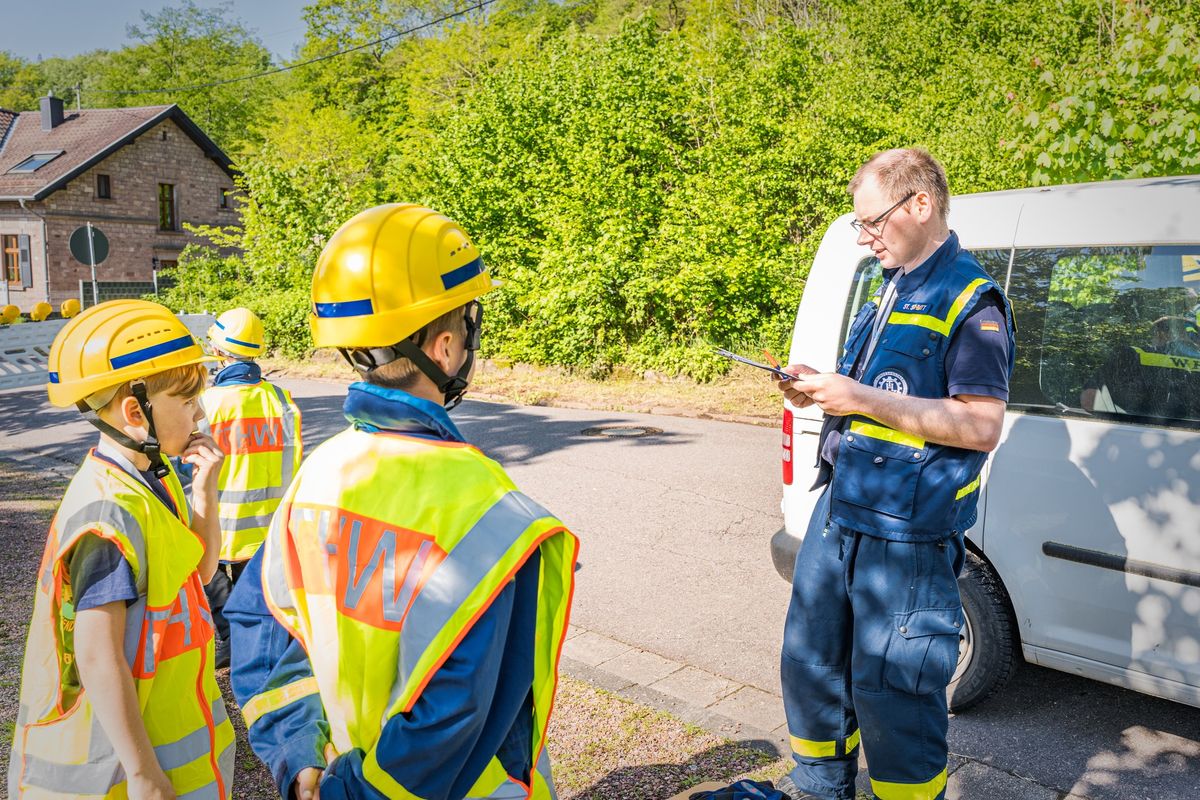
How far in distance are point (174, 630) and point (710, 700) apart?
9.02 ft

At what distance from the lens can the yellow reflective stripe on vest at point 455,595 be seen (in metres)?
1.39

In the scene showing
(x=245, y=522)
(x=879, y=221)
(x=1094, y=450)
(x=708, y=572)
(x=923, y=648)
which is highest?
(x=879, y=221)

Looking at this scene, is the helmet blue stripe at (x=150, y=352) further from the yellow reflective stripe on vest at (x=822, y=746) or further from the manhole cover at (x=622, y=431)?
the manhole cover at (x=622, y=431)

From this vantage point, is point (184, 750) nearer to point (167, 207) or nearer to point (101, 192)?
point (101, 192)

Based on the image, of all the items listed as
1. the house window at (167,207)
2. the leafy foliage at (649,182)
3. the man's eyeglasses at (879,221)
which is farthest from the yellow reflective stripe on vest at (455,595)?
the house window at (167,207)

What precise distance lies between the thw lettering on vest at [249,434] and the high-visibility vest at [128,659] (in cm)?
203

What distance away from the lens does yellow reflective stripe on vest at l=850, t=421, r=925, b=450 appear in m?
2.82

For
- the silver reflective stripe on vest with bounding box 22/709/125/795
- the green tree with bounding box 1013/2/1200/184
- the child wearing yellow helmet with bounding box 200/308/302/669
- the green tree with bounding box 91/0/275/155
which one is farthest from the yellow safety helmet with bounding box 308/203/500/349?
the green tree with bounding box 91/0/275/155

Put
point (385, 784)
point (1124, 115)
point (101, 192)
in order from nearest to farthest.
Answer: point (385, 784), point (1124, 115), point (101, 192)

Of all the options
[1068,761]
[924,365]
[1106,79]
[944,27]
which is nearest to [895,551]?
[924,365]

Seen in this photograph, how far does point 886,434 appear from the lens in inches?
113

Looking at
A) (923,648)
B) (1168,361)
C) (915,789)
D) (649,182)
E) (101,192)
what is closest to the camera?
(923,648)

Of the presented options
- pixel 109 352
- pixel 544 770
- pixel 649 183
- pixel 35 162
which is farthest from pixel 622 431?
pixel 35 162

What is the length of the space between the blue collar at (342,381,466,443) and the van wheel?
3.04 meters
